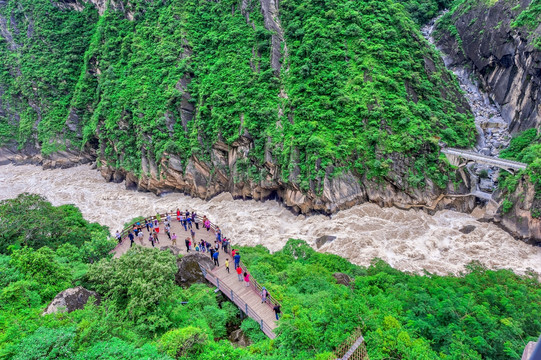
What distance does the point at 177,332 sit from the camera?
1062 cm

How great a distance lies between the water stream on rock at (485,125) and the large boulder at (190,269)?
29049mm

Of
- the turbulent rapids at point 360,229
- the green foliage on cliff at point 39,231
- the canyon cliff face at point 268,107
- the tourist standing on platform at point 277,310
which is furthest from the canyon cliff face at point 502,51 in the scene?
the green foliage on cliff at point 39,231

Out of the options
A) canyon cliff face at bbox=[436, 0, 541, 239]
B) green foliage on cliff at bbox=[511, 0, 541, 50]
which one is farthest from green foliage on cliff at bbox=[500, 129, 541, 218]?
green foliage on cliff at bbox=[511, 0, 541, 50]

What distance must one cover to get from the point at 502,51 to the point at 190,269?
142 feet

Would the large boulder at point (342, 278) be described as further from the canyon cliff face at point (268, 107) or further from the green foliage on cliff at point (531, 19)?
the green foliage on cliff at point (531, 19)

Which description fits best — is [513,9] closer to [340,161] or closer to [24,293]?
[340,161]

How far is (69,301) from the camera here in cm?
1202

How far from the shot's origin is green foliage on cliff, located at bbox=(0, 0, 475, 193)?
1300 inches

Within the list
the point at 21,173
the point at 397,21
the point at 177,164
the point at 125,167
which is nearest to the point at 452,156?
the point at 397,21

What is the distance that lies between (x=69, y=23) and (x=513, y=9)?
7096cm

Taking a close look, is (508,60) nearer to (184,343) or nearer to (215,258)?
(215,258)

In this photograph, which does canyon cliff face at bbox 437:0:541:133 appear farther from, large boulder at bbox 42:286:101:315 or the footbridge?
large boulder at bbox 42:286:101:315

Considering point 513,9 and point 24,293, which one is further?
point 513,9

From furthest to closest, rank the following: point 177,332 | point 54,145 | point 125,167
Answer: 1. point 54,145
2. point 125,167
3. point 177,332
